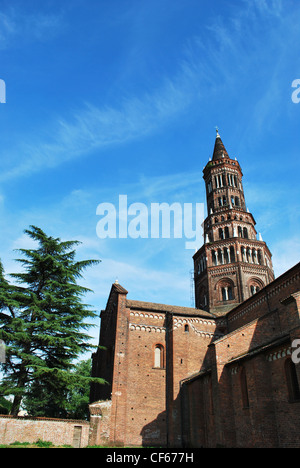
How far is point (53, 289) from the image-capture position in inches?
925

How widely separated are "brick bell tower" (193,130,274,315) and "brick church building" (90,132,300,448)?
105 mm

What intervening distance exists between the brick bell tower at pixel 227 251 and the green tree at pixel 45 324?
13534mm

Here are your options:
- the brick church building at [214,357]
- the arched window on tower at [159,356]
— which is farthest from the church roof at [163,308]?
the arched window on tower at [159,356]

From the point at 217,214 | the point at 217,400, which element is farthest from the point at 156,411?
the point at 217,214

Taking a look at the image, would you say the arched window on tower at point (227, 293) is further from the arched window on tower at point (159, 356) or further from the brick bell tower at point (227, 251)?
the arched window on tower at point (159, 356)

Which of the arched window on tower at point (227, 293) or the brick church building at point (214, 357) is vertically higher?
the arched window on tower at point (227, 293)

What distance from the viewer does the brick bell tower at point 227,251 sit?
32.0m

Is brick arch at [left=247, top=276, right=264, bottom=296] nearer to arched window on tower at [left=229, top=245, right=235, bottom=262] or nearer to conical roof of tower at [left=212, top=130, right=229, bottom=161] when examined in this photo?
arched window on tower at [left=229, top=245, right=235, bottom=262]

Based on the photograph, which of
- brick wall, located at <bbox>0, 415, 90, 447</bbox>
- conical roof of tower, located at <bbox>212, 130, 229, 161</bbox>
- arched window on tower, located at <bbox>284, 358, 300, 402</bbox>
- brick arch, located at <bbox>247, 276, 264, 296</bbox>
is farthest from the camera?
conical roof of tower, located at <bbox>212, 130, 229, 161</bbox>

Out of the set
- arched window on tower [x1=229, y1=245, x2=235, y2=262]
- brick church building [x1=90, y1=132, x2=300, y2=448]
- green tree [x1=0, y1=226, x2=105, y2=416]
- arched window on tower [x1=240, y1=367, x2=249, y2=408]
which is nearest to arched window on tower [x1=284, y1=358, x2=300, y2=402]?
brick church building [x1=90, y1=132, x2=300, y2=448]

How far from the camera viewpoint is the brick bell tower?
32.0 meters

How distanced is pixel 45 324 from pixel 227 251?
1955 centimetres

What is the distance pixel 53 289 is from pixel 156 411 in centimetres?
1131
